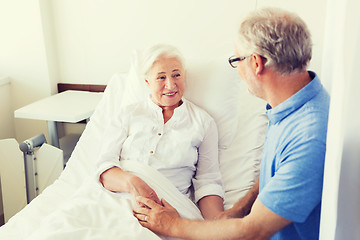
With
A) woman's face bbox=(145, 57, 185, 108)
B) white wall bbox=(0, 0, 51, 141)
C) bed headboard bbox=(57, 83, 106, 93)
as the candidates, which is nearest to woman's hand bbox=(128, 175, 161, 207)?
woman's face bbox=(145, 57, 185, 108)

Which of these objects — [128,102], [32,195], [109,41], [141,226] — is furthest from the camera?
[109,41]

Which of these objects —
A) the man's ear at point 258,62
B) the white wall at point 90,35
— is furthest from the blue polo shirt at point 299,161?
the white wall at point 90,35

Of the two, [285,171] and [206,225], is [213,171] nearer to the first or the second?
[206,225]

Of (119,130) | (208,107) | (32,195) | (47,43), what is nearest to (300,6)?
(208,107)

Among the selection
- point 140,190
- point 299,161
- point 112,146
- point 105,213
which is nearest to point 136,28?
point 112,146

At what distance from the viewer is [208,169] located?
1.56m

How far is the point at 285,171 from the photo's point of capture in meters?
0.95

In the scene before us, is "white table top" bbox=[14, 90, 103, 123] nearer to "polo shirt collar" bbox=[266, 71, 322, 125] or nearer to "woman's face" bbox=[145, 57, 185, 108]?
"woman's face" bbox=[145, 57, 185, 108]

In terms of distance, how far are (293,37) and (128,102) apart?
3.31 feet

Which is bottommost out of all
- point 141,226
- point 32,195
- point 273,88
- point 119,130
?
point 32,195

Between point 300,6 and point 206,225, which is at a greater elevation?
point 300,6

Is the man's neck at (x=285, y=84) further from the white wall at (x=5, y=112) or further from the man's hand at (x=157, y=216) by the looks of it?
the white wall at (x=5, y=112)

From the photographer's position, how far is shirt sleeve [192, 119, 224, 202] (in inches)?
59.1

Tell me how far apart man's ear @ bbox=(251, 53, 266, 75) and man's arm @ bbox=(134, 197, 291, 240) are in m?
0.37
